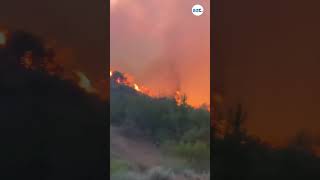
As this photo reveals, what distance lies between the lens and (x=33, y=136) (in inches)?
121

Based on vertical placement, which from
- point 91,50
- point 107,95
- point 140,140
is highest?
point 91,50

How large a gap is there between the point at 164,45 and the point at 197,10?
31 cm

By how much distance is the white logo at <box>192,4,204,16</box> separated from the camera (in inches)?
116

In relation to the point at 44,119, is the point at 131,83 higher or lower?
higher

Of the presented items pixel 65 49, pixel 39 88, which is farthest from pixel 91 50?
pixel 39 88

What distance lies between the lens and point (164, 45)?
300 centimetres

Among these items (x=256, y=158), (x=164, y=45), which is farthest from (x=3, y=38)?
(x=256, y=158)

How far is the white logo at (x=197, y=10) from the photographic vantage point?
2.96m

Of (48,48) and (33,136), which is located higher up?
(48,48)

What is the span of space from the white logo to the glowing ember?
2.69 feet

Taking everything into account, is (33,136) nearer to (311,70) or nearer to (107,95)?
(107,95)

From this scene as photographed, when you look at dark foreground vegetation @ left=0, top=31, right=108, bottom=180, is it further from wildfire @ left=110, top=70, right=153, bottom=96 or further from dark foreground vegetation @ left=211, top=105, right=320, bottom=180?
dark foreground vegetation @ left=211, top=105, right=320, bottom=180

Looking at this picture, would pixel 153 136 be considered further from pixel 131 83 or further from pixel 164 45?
pixel 164 45

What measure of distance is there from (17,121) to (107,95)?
62cm
